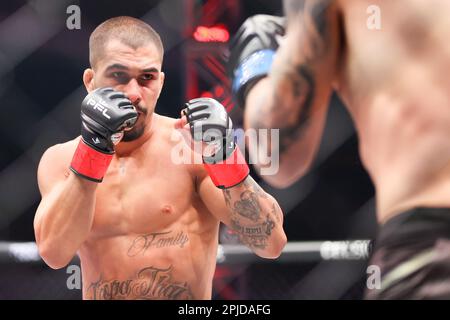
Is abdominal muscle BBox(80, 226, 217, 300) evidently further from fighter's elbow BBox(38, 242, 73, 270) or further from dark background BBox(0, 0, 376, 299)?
dark background BBox(0, 0, 376, 299)

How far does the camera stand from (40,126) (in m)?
2.12

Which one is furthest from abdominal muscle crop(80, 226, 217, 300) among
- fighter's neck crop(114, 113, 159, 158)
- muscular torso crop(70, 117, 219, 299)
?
fighter's neck crop(114, 113, 159, 158)

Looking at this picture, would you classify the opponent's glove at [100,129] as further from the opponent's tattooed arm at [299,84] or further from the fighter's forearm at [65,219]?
the opponent's tattooed arm at [299,84]

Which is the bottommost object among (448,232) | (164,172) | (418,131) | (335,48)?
(164,172)

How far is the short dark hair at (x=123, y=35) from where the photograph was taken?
1.72 meters

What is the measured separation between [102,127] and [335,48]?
696mm

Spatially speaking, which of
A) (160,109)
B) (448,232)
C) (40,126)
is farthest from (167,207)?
(448,232)

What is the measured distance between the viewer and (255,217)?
1619 millimetres

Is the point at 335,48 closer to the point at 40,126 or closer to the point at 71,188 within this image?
the point at 71,188

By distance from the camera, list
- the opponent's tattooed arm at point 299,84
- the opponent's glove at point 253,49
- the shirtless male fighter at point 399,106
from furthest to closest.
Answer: the opponent's glove at point 253,49, the opponent's tattooed arm at point 299,84, the shirtless male fighter at point 399,106

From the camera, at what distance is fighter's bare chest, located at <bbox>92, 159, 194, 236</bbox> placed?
1708 mm

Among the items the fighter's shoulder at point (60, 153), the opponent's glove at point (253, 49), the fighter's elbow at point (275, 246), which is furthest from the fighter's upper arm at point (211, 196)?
the opponent's glove at point (253, 49)

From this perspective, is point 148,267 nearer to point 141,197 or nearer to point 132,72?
point 141,197
